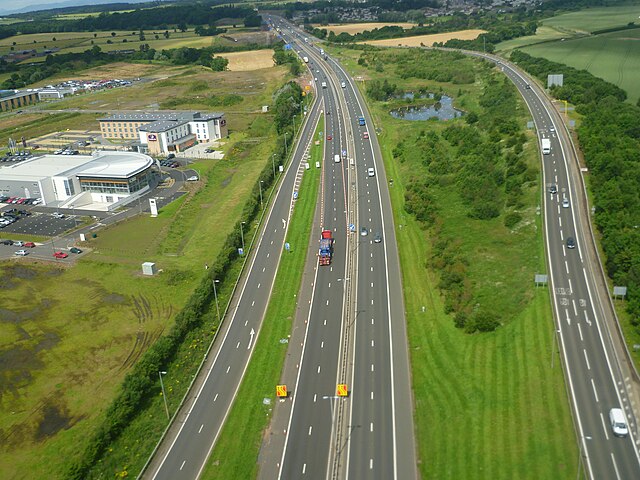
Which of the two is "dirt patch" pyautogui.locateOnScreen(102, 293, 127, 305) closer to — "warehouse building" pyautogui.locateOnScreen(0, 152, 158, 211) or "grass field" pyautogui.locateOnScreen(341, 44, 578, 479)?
"warehouse building" pyautogui.locateOnScreen(0, 152, 158, 211)

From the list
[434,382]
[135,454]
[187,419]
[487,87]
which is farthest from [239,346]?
[487,87]

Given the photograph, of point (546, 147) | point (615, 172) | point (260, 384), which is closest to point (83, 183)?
point (260, 384)

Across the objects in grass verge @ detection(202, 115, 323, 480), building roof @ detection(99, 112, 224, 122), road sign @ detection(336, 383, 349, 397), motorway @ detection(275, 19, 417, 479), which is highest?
building roof @ detection(99, 112, 224, 122)

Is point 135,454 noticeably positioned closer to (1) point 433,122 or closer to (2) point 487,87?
(1) point 433,122

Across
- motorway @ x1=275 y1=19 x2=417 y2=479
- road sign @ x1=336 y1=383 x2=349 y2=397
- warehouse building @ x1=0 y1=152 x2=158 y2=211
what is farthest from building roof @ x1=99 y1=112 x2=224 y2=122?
road sign @ x1=336 y1=383 x2=349 y2=397

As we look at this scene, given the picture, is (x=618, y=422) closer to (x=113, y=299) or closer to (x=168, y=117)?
(x=113, y=299)

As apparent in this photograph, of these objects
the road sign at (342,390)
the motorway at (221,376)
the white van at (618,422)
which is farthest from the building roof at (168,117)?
the white van at (618,422)
